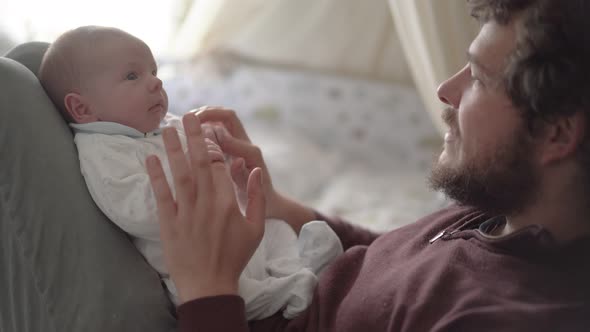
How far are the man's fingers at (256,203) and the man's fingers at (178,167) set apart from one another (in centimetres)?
10

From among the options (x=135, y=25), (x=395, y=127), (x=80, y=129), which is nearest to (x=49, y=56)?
(x=80, y=129)

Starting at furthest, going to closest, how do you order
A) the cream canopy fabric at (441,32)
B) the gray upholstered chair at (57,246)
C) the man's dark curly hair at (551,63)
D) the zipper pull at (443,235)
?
1. the cream canopy fabric at (441,32)
2. the zipper pull at (443,235)
3. the gray upholstered chair at (57,246)
4. the man's dark curly hair at (551,63)

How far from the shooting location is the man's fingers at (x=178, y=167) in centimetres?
89

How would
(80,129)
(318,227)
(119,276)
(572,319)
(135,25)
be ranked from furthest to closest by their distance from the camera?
(135,25) < (318,227) < (80,129) < (119,276) < (572,319)

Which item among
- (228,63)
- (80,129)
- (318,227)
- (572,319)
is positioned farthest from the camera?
(228,63)

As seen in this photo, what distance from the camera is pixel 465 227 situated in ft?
3.44

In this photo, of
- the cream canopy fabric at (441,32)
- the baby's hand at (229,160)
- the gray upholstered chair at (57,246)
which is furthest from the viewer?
the cream canopy fabric at (441,32)

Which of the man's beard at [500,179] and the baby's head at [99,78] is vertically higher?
the baby's head at [99,78]

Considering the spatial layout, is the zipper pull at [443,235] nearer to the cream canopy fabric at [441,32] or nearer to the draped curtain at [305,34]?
the cream canopy fabric at [441,32]

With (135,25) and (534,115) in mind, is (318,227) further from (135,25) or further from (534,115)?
(135,25)

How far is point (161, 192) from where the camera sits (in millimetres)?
892

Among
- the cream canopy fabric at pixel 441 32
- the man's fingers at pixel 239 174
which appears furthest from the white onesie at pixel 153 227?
the cream canopy fabric at pixel 441 32

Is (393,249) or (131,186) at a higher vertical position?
(131,186)

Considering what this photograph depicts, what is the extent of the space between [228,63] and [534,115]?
1698 millimetres
